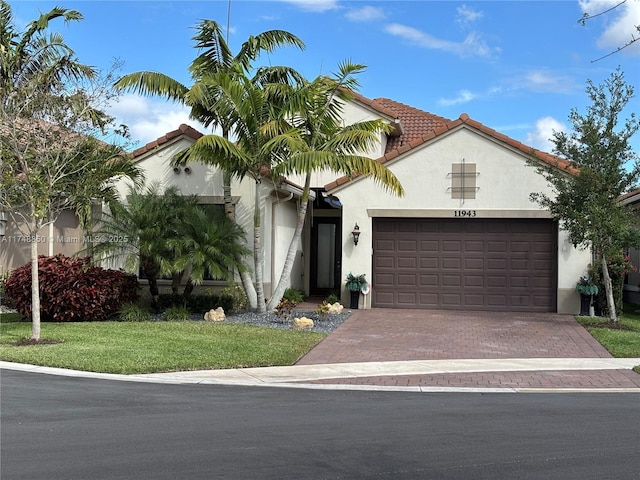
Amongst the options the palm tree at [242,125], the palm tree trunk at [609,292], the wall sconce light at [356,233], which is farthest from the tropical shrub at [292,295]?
the palm tree trunk at [609,292]

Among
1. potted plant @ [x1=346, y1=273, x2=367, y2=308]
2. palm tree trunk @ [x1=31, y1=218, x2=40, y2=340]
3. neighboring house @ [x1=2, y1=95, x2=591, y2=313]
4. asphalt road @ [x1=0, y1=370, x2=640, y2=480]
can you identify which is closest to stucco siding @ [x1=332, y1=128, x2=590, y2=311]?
neighboring house @ [x1=2, y1=95, x2=591, y2=313]

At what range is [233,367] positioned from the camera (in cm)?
938

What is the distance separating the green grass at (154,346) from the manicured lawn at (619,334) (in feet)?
18.6

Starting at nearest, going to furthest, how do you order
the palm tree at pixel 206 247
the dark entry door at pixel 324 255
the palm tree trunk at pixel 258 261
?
1. the palm tree at pixel 206 247
2. the palm tree trunk at pixel 258 261
3. the dark entry door at pixel 324 255

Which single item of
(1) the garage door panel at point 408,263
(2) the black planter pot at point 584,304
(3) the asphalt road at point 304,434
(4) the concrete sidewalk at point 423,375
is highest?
(1) the garage door panel at point 408,263

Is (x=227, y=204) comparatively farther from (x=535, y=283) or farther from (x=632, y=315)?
(x=632, y=315)

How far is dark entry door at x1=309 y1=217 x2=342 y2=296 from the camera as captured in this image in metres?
20.4

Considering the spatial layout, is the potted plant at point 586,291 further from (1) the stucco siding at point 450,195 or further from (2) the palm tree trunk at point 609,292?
(2) the palm tree trunk at point 609,292

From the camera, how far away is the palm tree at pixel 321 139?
514 inches

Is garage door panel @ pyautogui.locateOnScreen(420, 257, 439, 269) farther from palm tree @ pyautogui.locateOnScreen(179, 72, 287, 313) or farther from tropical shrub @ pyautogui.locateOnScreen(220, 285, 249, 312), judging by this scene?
palm tree @ pyautogui.locateOnScreen(179, 72, 287, 313)

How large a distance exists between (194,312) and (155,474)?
10983 mm

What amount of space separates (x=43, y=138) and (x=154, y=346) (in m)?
4.35

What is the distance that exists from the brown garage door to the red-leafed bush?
721 centimetres

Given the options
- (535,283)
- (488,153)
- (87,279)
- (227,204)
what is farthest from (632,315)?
(87,279)
